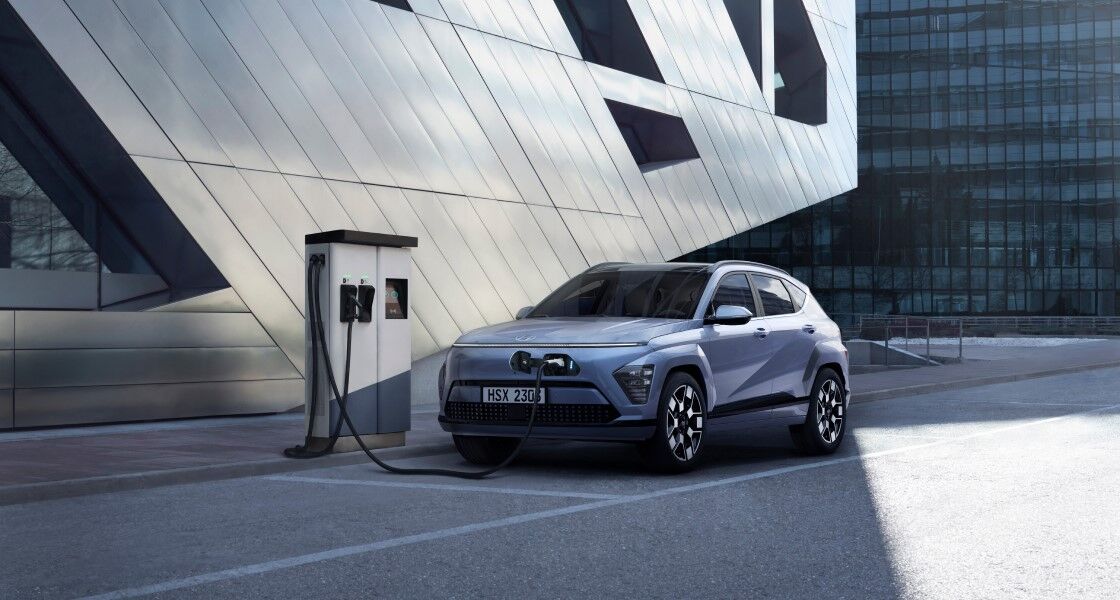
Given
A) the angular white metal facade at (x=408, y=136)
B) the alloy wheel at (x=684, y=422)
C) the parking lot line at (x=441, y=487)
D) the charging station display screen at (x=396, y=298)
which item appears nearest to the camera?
the parking lot line at (x=441, y=487)

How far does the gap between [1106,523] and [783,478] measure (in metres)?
2.44

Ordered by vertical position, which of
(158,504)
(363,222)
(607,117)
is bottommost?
(158,504)

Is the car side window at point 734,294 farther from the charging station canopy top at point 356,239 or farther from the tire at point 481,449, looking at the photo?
the charging station canopy top at point 356,239

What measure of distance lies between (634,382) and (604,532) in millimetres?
2142

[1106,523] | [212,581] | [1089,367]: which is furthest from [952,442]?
[1089,367]

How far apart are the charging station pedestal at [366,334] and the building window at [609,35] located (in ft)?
39.9

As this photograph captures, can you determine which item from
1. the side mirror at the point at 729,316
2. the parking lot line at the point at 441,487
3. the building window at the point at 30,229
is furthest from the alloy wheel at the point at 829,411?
the building window at the point at 30,229

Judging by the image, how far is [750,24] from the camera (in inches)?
1045

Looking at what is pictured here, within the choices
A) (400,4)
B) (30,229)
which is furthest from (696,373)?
(400,4)

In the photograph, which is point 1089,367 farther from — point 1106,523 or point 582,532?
point 582,532

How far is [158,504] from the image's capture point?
7.42m

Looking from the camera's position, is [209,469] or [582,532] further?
[209,469]

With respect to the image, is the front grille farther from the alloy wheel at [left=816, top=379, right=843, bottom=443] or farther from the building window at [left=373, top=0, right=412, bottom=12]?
the building window at [left=373, top=0, right=412, bottom=12]

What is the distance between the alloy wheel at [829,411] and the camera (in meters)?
10.3
